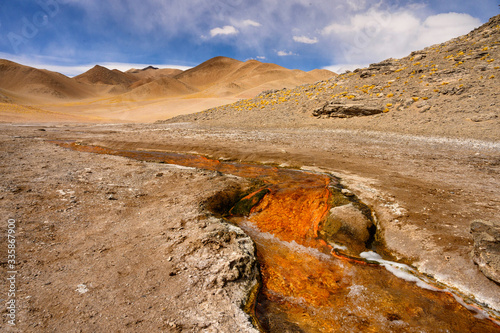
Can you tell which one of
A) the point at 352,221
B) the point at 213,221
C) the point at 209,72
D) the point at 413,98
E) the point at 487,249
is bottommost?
the point at 213,221

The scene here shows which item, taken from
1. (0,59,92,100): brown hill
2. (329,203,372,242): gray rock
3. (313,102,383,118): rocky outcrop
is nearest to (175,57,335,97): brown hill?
(0,59,92,100): brown hill

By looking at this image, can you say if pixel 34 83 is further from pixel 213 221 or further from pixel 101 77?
pixel 213 221

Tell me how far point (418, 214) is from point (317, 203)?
1881 millimetres

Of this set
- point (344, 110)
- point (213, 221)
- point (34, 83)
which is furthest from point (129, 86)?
point (213, 221)

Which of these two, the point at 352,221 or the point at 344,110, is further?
the point at 344,110

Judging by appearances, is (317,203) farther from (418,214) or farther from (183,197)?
(183,197)

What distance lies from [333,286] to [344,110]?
1418 centimetres

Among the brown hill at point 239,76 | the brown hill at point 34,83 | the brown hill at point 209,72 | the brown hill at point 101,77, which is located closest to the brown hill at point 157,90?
the brown hill at point 239,76

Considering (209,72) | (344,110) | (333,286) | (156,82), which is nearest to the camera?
(333,286)

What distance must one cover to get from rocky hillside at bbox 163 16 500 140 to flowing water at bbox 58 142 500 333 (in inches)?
400

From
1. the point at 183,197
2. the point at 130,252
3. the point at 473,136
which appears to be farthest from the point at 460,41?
the point at 130,252

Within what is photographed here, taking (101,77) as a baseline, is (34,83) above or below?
below

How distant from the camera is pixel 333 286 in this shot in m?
3.25

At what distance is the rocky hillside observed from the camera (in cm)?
1190
